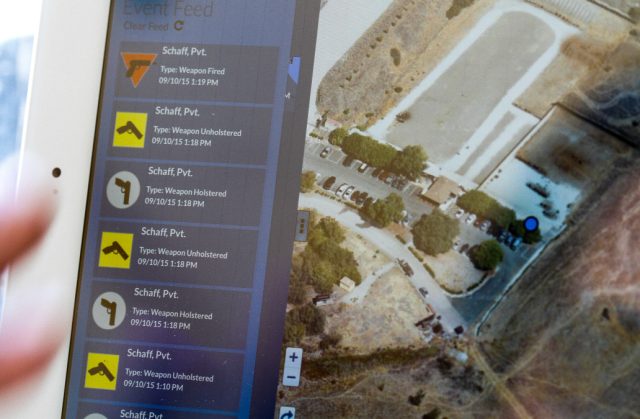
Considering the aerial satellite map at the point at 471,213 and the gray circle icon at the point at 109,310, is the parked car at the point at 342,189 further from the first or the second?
the gray circle icon at the point at 109,310

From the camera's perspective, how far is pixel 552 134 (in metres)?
1.51

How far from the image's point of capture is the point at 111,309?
1576mm

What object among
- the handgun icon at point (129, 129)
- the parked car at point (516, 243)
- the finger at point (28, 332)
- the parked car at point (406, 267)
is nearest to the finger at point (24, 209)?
the finger at point (28, 332)

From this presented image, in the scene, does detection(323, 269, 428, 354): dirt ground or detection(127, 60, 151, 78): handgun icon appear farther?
detection(127, 60, 151, 78): handgun icon

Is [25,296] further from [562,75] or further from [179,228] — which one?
[562,75]

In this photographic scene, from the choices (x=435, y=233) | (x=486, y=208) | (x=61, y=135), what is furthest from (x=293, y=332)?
(x=61, y=135)

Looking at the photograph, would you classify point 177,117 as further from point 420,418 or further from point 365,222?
point 420,418

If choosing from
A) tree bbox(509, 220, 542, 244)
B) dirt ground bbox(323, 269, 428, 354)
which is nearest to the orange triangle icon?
dirt ground bbox(323, 269, 428, 354)

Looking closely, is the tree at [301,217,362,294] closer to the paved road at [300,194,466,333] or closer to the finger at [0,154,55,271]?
the paved road at [300,194,466,333]

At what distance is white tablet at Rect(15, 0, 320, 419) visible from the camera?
153 centimetres

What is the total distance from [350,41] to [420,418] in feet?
3.08

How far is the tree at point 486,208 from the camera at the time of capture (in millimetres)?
1489

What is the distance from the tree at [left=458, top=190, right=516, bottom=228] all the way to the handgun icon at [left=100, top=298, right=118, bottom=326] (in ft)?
2.95

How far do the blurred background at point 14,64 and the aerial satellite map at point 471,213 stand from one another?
771mm
